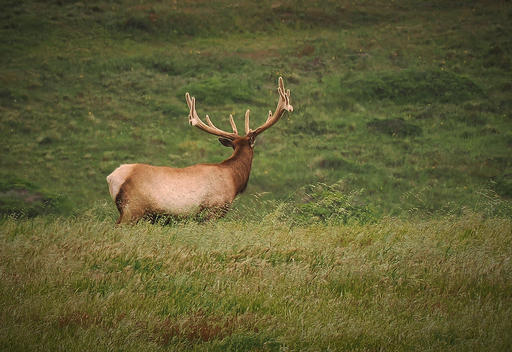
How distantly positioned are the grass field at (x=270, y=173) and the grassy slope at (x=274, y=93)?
14 centimetres

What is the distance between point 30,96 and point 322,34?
19.0 m

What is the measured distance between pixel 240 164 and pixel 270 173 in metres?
11.5

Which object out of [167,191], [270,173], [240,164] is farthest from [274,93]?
[167,191]

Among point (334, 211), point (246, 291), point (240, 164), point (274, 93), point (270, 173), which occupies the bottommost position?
point (270, 173)

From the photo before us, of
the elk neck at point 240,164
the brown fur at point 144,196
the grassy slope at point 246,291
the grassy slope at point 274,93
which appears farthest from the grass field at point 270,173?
the elk neck at point 240,164

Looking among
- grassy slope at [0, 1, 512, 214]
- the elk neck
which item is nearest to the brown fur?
the elk neck

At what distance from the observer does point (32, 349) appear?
359 centimetres

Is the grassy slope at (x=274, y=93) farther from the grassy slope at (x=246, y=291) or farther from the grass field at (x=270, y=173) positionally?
the grassy slope at (x=246, y=291)

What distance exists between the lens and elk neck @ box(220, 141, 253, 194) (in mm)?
9492

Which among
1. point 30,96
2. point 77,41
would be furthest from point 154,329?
point 77,41

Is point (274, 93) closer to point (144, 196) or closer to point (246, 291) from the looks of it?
point (144, 196)

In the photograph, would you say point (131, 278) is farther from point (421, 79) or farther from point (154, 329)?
point (421, 79)

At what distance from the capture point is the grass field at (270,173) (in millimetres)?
4301

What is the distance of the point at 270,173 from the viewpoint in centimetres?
2127
